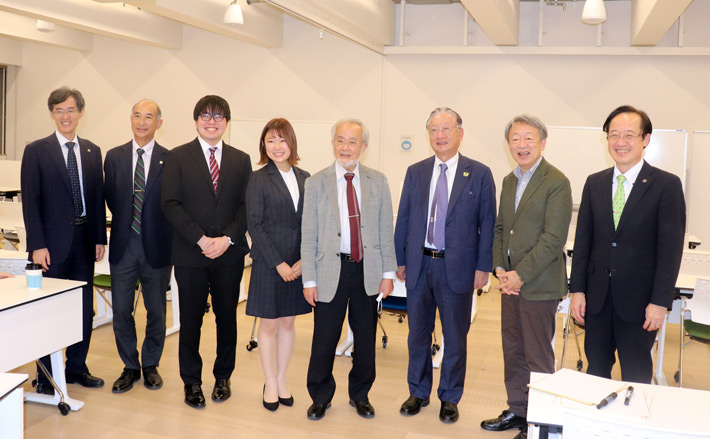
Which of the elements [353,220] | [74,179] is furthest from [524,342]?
[74,179]

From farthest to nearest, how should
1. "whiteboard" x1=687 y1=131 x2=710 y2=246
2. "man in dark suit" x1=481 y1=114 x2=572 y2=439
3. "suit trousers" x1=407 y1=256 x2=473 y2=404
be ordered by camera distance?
"whiteboard" x1=687 y1=131 x2=710 y2=246
"suit trousers" x1=407 y1=256 x2=473 y2=404
"man in dark suit" x1=481 y1=114 x2=572 y2=439

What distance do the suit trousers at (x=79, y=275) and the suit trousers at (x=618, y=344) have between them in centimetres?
303

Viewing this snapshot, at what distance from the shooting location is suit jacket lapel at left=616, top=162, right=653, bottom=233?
9.95 feet

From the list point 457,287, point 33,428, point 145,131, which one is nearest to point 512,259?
point 457,287

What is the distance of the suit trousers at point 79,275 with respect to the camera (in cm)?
403

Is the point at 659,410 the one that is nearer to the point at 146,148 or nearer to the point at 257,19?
the point at 146,148

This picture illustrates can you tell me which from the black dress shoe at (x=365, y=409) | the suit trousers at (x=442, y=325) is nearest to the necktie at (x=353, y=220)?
the suit trousers at (x=442, y=325)

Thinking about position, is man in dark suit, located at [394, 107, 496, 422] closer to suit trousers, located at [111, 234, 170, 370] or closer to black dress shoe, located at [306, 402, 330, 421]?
black dress shoe, located at [306, 402, 330, 421]

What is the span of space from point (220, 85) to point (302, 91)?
1.39m

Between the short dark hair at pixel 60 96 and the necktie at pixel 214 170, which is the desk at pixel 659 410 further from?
the short dark hair at pixel 60 96

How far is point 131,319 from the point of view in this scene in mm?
4270

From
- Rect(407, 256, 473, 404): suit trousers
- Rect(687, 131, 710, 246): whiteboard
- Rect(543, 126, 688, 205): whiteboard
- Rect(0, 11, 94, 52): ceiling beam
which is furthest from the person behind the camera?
Rect(0, 11, 94, 52): ceiling beam

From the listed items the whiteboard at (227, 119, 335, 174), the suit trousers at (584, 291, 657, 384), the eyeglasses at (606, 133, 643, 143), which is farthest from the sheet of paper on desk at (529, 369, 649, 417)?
the whiteboard at (227, 119, 335, 174)

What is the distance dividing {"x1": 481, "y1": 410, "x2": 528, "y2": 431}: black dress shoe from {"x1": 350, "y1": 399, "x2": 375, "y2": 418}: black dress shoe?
674 millimetres
